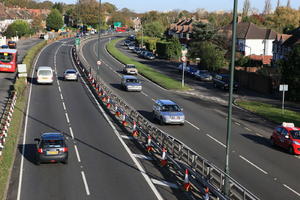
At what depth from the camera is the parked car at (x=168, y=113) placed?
102ft

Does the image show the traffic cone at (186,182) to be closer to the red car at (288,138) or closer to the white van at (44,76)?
the red car at (288,138)

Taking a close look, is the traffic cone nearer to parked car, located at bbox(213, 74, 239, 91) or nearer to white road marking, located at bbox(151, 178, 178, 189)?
white road marking, located at bbox(151, 178, 178, 189)

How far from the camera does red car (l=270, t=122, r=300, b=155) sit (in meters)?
25.2

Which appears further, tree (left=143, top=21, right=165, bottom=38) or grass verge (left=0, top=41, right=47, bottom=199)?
tree (left=143, top=21, right=165, bottom=38)

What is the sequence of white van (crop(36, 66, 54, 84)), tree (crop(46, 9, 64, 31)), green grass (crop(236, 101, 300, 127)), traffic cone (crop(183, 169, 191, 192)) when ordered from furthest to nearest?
tree (crop(46, 9, 64, 31))
white van (crop(36, 66, 54, 84))
green grass (crop(236, 101, 300, 127))
traffic cone (crop(183, 169, 191, 192))

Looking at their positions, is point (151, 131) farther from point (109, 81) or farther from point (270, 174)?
point (109, 81)

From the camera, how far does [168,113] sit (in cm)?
3125

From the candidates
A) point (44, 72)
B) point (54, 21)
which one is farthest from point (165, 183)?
point (54, 21)

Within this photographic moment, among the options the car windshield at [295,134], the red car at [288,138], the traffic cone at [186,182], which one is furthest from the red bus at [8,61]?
the traffic cone at [186,182]

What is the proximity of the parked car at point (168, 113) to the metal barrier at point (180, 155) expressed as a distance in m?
1.63

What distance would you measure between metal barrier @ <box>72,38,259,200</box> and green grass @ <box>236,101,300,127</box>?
1229 centimetres

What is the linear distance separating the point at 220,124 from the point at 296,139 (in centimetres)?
839

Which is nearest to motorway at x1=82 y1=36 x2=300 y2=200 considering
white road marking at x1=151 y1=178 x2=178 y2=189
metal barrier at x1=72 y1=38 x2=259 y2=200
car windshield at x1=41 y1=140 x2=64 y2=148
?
metal barrier at x1=72 y1=38 x2=259 y2=200

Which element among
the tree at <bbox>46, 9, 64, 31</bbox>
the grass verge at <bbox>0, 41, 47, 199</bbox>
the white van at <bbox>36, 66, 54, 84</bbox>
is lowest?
the grass verge at <bbox>0, 41, 47, 199</bbox>
